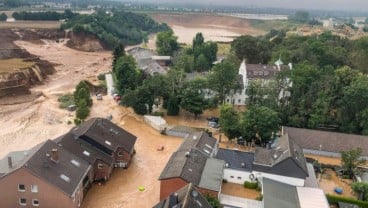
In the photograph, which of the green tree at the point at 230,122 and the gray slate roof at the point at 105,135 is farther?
the green tree at the point at 230,122

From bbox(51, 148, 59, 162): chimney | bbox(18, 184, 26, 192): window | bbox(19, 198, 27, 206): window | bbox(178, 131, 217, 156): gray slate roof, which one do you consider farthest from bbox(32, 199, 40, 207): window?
bbox(178, 131, 217, 156): gray slate roof

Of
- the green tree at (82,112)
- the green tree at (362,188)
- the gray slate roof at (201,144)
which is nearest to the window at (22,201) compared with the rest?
the gray slate roof at (201,144)

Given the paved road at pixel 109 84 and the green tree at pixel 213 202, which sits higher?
the green tree at pixel 213 202

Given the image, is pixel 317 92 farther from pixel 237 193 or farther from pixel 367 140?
pixel 237 193

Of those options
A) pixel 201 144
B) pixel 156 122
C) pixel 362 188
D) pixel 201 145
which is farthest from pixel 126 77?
pixel 362 188

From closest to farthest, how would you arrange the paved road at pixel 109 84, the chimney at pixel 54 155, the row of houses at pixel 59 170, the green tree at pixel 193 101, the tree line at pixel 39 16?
the row of houses at pixel 59 170
the chimney at pixel 54 155
the green tree at pixel 193 101
the paved road at pixel 109 84
the tree line at pixel 39 16

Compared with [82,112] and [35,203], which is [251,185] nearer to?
[35,203]

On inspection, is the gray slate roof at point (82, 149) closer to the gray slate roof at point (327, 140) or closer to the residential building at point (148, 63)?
the gray slate roof at point (327, 140)
